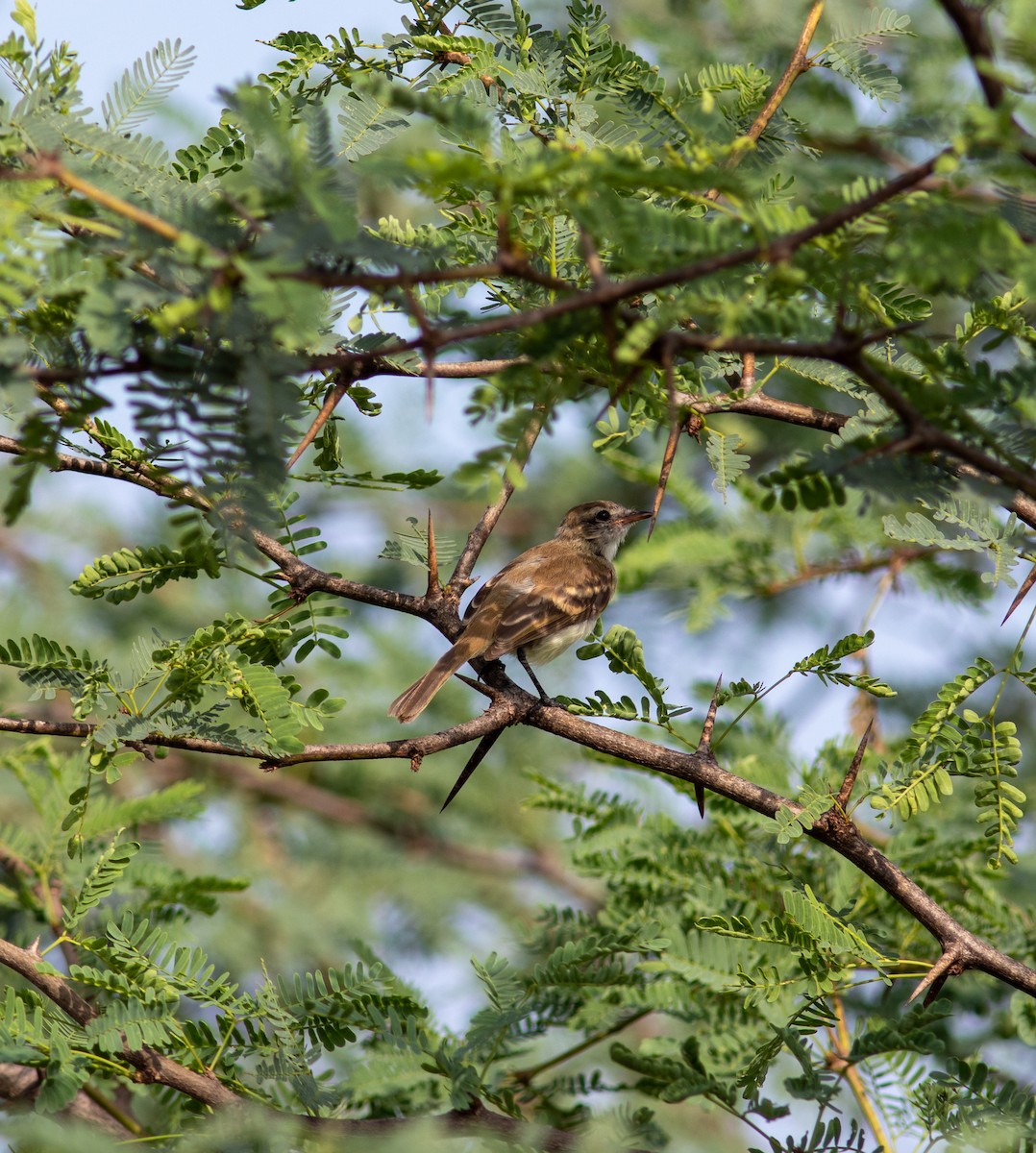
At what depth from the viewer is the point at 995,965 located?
297cm

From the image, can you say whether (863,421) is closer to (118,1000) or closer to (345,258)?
(345,258)

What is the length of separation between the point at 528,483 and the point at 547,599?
3.48 meters

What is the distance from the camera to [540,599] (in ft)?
21.1

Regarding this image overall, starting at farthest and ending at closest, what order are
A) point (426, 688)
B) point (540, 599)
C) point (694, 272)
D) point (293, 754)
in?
1. point (540, 599)
2. point (426, 688)
3. point (293, 754)
4. point (694, 272)

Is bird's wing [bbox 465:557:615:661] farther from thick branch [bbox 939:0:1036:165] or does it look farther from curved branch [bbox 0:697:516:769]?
thick branch [bbox 939:0:1036:165]

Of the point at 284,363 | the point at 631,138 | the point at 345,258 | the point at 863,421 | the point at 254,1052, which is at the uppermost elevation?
the point at 631,138

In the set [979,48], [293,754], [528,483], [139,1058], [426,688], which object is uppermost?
[979,48]

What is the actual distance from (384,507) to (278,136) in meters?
7.45

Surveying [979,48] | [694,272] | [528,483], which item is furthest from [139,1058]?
[979,48]

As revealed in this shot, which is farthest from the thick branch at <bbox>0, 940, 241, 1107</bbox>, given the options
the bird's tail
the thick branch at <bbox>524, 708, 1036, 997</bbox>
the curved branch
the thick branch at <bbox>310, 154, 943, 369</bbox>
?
the thick branch at <bbox>310, 154, 943, 369</bbox>

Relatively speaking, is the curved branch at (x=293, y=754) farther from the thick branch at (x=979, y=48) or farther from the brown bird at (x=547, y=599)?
the brown bird at (x=547, y=599)

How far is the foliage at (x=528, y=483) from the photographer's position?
199 cm

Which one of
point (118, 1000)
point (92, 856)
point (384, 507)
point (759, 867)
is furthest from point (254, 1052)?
point (384, 507)

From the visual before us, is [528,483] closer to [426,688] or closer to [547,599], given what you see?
[426,688]
